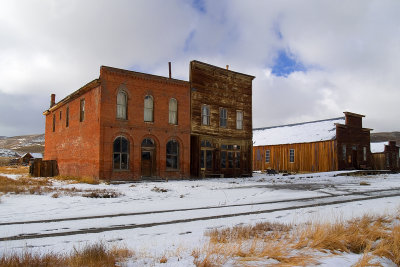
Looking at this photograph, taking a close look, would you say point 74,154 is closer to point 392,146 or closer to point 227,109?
point 227,109

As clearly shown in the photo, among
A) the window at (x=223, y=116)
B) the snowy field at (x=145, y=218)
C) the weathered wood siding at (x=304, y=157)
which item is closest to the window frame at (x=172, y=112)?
the window at (x=223, y=116)

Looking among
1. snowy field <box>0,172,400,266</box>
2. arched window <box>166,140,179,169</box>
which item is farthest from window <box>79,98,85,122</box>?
snowy field <box>0,172,400,266</box>

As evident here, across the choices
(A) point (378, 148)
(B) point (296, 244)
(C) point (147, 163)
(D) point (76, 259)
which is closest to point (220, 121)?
(C) point (147, 163)

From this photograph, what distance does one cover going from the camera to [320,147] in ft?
118

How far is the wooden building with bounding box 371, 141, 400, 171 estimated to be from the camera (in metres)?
44.5

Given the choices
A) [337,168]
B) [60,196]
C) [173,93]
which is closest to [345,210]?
[60,196]

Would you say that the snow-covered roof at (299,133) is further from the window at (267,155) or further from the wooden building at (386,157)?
the wooden building at (386,157)

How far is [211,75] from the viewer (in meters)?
26.0

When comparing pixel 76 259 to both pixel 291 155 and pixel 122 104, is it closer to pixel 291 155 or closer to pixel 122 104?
pixel 122 104

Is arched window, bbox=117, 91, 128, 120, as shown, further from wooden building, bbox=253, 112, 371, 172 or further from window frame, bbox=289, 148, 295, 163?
window frame, bbox=289, 148, 295, 163

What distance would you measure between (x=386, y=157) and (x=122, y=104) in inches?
1529

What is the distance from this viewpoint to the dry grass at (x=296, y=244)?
4.89m

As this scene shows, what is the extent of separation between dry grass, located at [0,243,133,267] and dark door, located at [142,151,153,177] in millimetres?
17613

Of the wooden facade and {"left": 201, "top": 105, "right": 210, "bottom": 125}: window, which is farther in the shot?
{"left": 201, "top": 105, "right": 210, "bottom": 125}: window
